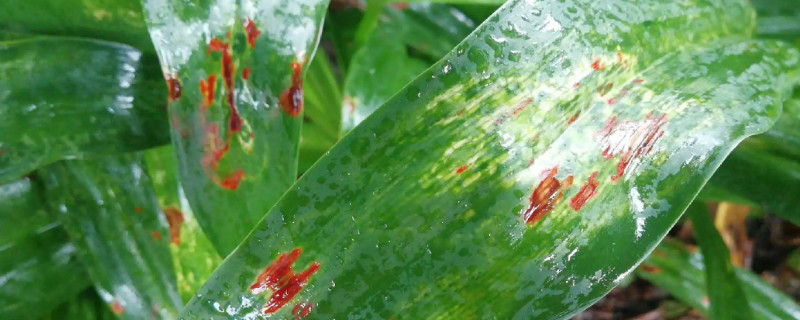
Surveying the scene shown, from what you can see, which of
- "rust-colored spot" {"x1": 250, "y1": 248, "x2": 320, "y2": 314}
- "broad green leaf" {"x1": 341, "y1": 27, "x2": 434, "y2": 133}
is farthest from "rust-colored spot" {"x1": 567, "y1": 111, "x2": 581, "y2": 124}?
"broad green leaf" {"x1": 341, "y1": 27, "x2": 434, "y2": 133}

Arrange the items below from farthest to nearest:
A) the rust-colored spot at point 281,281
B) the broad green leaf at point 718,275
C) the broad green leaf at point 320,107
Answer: the broad green leaf at point 320,107 → the broad green leaf at point 718,275 → the rust-colored spot at point 281,281

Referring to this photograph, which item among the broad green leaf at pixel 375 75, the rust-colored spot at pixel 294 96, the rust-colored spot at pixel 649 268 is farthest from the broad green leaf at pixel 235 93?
the rust-colored spot at pixel 649 268

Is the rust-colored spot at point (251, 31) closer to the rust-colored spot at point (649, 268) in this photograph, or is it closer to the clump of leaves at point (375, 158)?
the clump of leaves at point (375, 158)

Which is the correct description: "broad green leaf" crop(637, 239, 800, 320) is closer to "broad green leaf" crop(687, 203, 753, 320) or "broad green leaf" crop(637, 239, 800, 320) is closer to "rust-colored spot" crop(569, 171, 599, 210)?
"broad green leaf" crop(687, 203, 753, 320)

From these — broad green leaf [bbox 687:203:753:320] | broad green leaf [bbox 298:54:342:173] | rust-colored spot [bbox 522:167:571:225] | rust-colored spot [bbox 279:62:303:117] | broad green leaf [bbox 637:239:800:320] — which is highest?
A: rust-colored spot [bbox 279:62:303:117]

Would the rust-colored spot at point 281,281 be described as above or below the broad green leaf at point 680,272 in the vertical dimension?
above

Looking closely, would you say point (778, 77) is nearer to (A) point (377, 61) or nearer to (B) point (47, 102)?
(A) point (377, 61)

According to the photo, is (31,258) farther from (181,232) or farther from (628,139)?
(628,139)
